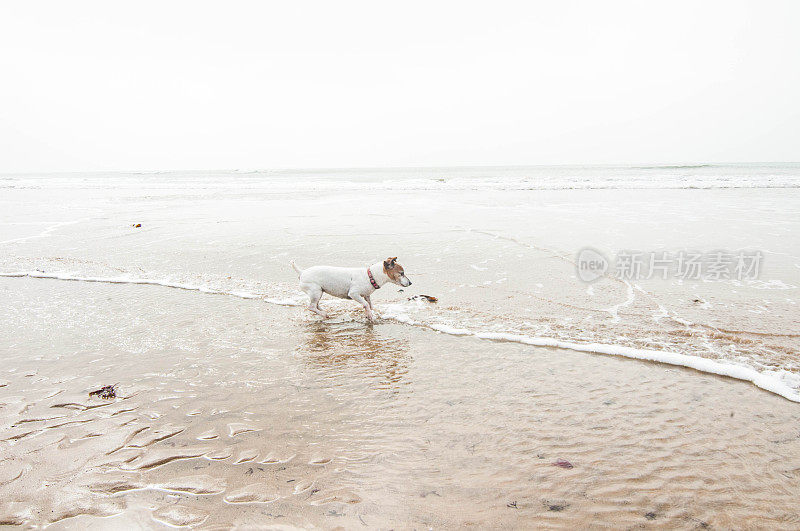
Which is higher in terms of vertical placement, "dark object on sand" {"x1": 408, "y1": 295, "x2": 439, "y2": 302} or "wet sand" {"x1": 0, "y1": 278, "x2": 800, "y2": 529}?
"dark object on sand" {"x1": 408, "y1": 295, "x2": 439, "y2": 302}

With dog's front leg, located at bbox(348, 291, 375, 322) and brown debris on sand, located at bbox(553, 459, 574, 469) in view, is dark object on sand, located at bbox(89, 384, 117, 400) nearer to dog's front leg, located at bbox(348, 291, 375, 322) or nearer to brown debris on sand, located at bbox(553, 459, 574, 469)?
dog's front leg, located at bbox(348, 291, 375, 322)

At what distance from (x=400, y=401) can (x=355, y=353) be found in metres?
1.33

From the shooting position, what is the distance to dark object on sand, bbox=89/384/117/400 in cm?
398

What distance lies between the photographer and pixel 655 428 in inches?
136

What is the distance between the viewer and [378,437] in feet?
11.1

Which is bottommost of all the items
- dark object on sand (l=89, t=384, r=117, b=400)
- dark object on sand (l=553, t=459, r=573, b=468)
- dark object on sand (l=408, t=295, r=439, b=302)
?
dark object on sand (l=553, t=459, r=573, b=468)

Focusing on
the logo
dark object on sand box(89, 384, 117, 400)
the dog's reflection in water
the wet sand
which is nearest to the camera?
the wet sand

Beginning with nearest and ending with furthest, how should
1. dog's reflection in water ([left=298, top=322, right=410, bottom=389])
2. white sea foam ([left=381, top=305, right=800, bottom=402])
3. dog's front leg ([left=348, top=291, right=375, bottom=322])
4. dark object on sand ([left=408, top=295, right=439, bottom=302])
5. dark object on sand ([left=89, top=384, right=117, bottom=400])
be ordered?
dark object on sand ([left=89, top=384, right=117, bottom=400])
white sea foam ([left=381, top=305, right=800, bottom=402])
dog's reflection in water ([left=298, top=322, right=410, bottom=389])
dog's front leg ([left=348, top=291, right=375, bottom=322])
dark object on sand ([left=408, top=295, right=439, bottom=302])

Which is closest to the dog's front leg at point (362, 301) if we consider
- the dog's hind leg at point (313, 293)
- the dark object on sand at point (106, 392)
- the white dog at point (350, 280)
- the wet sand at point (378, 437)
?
the white dog at point (350, 280)

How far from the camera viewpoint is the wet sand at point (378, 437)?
260cm

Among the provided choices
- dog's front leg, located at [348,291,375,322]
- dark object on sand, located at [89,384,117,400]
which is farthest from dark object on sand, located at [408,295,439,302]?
dark object on sand, located at [89,384,117,400]

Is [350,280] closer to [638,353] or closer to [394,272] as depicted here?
[394,272]

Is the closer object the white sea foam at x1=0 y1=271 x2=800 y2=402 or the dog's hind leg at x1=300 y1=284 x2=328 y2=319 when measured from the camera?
the white sea foam at x1=0 y1=271 x2=800 y2=402

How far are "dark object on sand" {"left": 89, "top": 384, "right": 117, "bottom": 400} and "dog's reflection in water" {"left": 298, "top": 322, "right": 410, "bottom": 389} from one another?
187 cm
